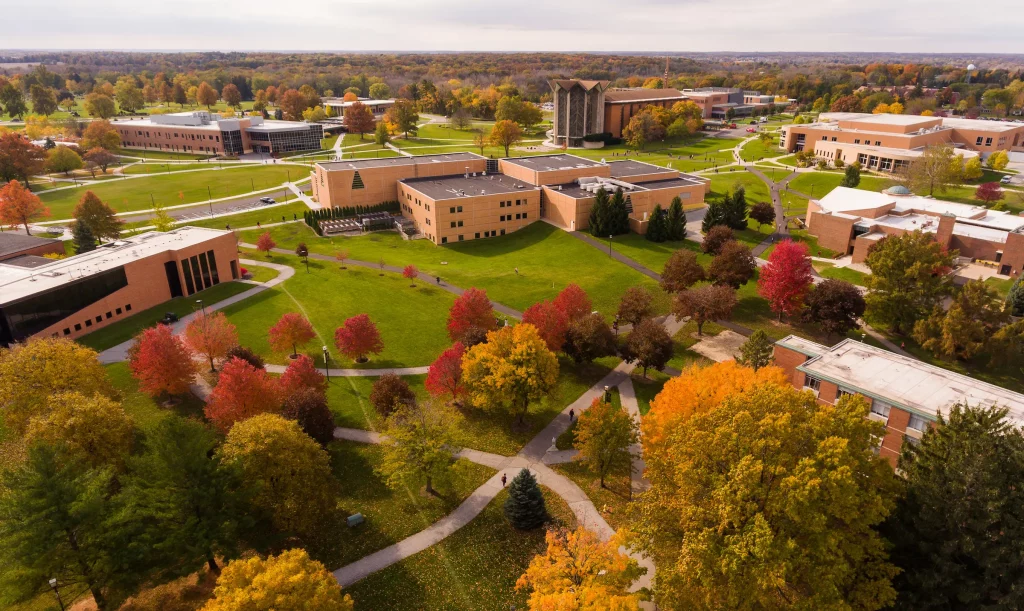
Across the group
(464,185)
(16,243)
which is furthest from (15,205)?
(464,185)

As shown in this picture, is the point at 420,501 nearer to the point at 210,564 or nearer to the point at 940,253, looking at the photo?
the point at 210,564

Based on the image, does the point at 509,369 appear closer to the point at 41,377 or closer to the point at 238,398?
the point at 238,398

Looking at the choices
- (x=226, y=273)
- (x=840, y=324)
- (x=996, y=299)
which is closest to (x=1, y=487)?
(x=226, y=273)

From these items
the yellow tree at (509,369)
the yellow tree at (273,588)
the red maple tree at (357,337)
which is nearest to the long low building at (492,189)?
the red maple tree at (357,337)

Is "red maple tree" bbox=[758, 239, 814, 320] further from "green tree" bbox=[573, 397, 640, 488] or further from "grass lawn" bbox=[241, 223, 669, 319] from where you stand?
"green tree" bbox=[573, 397, 640, 488]

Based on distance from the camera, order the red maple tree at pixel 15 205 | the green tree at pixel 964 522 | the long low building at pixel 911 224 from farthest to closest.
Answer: the red maple tree at pixel 15 205
the long low building at pixel 911 224
the green tree at pixel 964 522

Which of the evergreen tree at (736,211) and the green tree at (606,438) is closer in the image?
the green tree at (606,438)

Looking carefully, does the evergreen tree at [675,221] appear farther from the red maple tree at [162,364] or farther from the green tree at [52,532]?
the green tree at [52,532]
